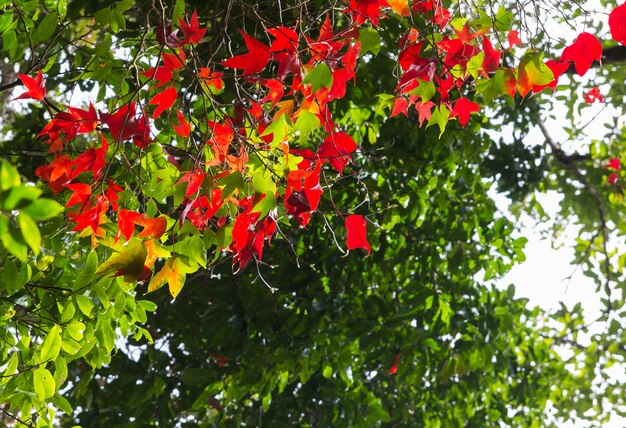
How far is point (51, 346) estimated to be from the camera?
42.6 inches

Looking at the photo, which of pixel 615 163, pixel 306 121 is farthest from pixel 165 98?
pixel 615 163

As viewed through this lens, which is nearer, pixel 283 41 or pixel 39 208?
pixel 39 208

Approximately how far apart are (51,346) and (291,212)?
395 mm

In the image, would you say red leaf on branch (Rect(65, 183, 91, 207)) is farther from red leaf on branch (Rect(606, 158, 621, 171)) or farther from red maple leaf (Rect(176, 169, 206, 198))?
red leaf on branch (Rect(606, 158, 621, 171))

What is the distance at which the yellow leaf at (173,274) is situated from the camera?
105cm

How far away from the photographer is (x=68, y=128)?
1.07m

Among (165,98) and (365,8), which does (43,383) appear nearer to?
(165,98)

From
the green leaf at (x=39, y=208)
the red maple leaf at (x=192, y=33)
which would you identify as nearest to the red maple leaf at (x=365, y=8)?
the red maple leaf at (x=192, y=33)

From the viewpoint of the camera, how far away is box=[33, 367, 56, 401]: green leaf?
1071 millimetres

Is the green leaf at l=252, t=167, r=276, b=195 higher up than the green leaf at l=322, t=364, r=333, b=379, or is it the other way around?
the green leaf at l=322, t=364, r=333, b=379

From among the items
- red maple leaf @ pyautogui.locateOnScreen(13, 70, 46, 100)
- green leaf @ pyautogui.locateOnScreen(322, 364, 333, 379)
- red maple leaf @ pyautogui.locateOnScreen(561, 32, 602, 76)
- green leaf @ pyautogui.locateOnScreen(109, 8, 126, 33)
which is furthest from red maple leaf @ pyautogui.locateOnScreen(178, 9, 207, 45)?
green leaf @ pyautogui.locateOnScreen(322, 364, 333, 379)

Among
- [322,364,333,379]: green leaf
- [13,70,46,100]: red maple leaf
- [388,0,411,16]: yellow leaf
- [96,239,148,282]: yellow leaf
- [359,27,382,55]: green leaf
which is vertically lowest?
[96,239,148,282]: yellow leaf

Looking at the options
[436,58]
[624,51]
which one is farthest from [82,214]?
[624,51]

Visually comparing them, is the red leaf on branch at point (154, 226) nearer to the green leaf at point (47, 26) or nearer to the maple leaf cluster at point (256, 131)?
the maple leaf cluster at point (256, 131)
